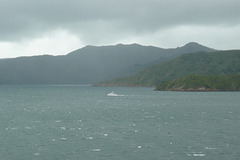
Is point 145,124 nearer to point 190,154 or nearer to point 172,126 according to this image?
point 172,126

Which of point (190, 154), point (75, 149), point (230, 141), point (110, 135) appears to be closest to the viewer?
point (190, 154)

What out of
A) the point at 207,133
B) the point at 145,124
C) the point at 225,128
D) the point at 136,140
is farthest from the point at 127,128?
the point at 225,128

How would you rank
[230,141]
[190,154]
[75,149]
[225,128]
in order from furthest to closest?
[225,128], [230,141], [75,149], [190,154]

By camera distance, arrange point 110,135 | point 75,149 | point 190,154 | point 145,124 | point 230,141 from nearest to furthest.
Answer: point 190,154 → point 75,149 → point 230,141 → point 110,135 → point 145,124

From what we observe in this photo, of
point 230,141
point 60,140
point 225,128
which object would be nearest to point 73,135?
point 60,140

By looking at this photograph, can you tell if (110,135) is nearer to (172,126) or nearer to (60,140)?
(60,140)

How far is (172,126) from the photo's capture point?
6269 cm

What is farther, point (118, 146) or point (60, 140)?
point (60, 140)

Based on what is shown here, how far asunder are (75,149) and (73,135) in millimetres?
10890

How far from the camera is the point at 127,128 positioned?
60.2 m

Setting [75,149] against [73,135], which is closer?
[75,149]

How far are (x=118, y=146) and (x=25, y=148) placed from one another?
14442 millimetres

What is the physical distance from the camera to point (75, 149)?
139 feet

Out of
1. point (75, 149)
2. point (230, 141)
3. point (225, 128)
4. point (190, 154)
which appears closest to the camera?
point (190, 154)
